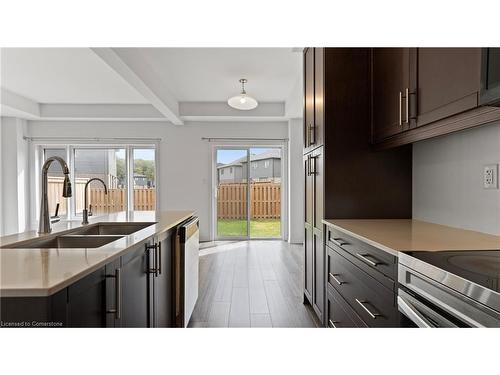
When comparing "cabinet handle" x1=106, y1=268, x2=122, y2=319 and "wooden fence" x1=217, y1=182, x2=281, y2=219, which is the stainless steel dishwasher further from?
"wooden fence" x1=217, y1=182, x2=281, y2=219

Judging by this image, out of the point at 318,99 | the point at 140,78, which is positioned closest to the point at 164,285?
the point at 318,99

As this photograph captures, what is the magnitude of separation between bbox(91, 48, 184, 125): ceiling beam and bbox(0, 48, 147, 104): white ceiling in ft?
0.50

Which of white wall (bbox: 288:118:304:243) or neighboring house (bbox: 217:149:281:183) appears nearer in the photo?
white wall (bbox: 288:118:304:243)

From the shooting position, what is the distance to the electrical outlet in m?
1.58

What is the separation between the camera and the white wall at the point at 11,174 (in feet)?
20.2

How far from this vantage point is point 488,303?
31.7 inches

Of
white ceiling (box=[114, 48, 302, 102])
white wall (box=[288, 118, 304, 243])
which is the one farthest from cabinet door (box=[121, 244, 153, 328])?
white wall (box=[288, 118, 304, 243])

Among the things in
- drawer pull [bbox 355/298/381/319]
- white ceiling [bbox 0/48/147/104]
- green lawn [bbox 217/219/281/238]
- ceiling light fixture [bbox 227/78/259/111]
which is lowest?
green lawn [bbox 217/219/281/238]

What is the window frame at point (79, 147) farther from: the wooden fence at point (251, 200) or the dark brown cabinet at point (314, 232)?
the dark brown cabinet at point (314, 232)

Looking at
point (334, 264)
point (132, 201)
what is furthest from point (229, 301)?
point (132, 201)

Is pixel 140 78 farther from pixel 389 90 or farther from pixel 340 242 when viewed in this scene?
pixel 340 242
